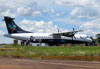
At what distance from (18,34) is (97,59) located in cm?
4000

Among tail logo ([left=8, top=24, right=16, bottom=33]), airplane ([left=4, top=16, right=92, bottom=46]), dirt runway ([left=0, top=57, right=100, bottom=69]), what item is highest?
tail logo ([left=8, top=24, right=16, bottom=33])

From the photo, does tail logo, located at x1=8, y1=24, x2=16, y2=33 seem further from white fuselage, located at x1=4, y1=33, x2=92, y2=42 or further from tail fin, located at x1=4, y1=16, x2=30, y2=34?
white fuselage, located at x1=4, y1=33, x2=92, y2=42

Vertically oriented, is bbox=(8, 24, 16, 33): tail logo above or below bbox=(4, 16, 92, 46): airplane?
above

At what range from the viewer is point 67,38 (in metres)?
54.6

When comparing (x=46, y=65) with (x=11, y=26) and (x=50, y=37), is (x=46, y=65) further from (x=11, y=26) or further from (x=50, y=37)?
(x=11, y=26)

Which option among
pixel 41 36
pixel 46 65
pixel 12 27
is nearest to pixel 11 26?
pixel 12 27

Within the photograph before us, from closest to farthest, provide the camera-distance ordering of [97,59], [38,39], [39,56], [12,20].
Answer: [97,59]
[39,56]
[38,39]
[12,20]

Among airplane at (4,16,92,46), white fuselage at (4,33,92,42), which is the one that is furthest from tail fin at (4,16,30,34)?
white fuselage at (4,33,92,42)

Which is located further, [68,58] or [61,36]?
[61,36]

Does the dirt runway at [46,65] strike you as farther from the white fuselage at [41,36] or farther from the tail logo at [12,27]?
the tail logo at [12,27]

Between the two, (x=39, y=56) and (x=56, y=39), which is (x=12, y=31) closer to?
(x=56, y=39)

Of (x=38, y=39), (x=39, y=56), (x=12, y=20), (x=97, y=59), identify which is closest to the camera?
(x=97, y=59)

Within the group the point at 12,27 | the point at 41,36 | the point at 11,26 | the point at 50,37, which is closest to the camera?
the point at 41,36

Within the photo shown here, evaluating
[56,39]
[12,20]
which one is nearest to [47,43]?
[56,39]
